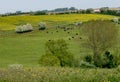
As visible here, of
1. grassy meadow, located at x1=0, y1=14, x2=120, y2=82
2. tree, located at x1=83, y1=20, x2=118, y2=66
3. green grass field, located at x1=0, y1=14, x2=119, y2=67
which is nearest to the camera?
grassy meadow, located at x1=0, y1=14, x2=120, y2=82

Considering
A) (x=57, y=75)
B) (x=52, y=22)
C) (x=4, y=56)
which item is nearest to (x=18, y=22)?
(x=52, y=22)

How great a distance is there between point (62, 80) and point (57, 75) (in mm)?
913

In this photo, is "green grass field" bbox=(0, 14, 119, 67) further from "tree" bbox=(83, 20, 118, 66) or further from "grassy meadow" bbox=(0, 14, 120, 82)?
"tree" bbox=(83, 20, 118, 66)

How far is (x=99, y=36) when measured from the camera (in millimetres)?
60156

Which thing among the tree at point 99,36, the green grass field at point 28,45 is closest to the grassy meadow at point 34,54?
the green grass field at point 28,45

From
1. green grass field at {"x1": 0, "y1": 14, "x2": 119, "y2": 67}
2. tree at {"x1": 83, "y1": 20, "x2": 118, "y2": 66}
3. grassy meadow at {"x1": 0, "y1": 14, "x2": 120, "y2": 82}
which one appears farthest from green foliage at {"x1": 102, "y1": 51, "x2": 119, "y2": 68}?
tree at {"x1": 83, "y1": 20, "x2": 118, "y2": 66}

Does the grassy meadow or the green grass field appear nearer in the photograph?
the grassy meadow

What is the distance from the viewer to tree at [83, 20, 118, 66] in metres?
58.5

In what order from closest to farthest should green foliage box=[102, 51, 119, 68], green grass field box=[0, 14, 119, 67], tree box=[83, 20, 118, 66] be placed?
green foliage box=[102, 51, 119, 68], green grass field box=[0, 14, 119, 67], tree box=[83, 20, 118, 66]

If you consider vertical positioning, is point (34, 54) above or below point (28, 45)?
above

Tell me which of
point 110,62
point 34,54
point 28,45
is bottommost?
point 28,45

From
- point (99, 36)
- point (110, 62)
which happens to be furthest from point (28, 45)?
point (110, 62)

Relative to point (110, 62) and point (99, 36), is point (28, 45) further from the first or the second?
point (110, 62)

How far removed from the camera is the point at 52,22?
366 ft
